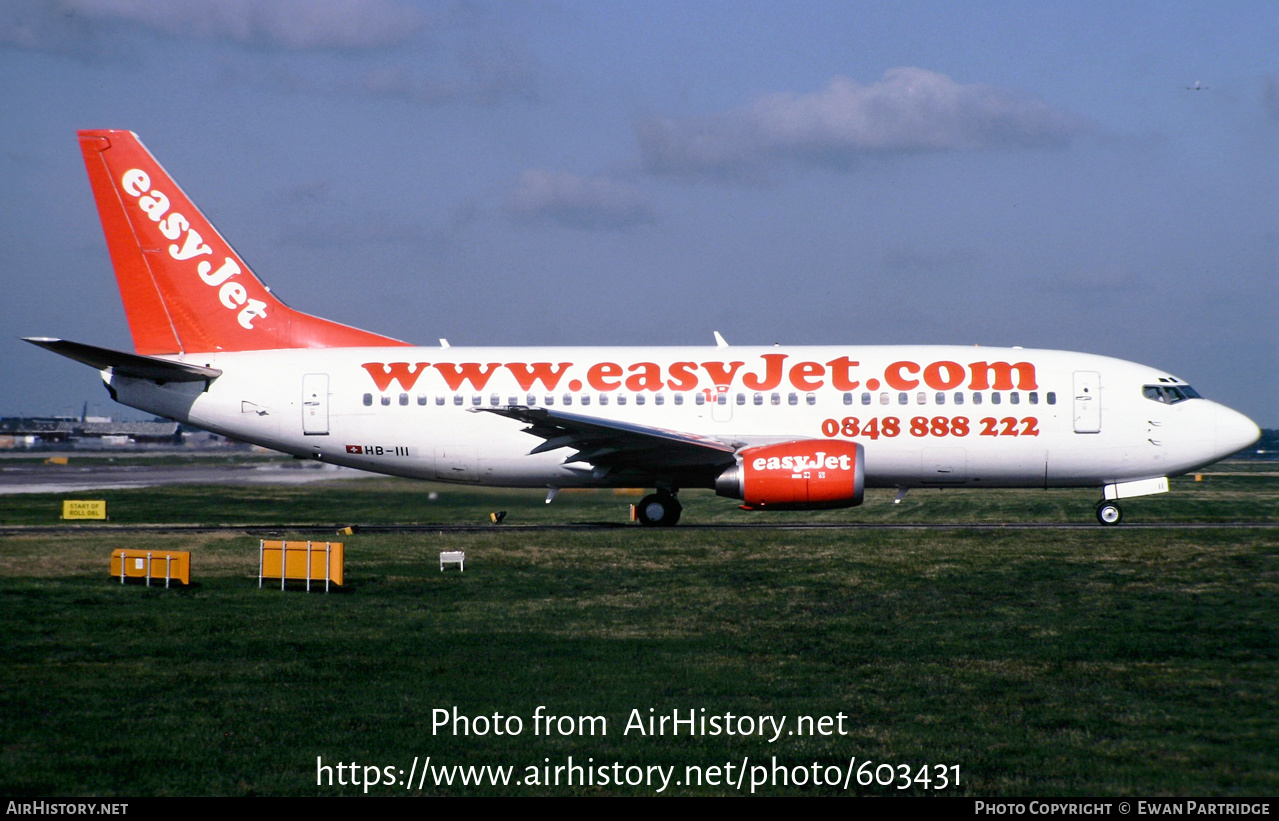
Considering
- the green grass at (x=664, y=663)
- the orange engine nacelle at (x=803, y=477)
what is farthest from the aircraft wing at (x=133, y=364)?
the orange engine nacelle at (x=803, y=477)

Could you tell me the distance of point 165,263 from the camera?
29.9 meters

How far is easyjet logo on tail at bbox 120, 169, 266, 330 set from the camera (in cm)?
2978

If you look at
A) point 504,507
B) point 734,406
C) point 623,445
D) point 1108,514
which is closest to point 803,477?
point 734,406

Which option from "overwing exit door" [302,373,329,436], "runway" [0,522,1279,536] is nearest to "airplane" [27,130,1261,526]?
"overwing exit door" [302,373,329,436]

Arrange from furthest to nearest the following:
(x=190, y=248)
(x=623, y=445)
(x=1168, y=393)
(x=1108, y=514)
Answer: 1. (x=190, y=248)
2. (x=1108, y=514)
3. (x=1168, y=393)
4. (x=623, y=445)

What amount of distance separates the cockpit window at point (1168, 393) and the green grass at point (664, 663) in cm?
538

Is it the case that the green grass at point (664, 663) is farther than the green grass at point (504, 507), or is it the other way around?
the green grass at point (504, 507)

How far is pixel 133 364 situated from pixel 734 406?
14821 mm

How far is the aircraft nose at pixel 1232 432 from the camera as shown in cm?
2803

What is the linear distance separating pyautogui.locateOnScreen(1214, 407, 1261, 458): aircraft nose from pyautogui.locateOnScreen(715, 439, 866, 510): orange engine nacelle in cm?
914

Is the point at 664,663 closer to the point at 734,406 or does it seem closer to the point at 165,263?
the point at 734,406

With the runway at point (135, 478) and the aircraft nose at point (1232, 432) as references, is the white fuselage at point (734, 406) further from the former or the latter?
the runway at point (135, 478)

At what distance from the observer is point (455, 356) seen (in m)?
30.4
